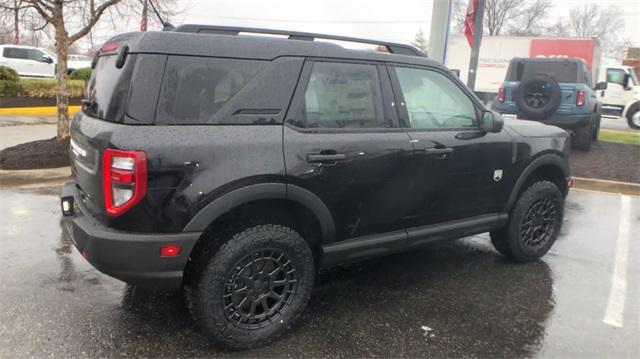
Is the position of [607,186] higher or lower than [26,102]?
lower

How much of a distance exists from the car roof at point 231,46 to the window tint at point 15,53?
23.3 metres

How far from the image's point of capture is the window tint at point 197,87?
105 inches

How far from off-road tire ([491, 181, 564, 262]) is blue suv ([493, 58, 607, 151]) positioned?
202 inches

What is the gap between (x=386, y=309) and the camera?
3.51m

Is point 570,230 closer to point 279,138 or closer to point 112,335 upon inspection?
point 279,138

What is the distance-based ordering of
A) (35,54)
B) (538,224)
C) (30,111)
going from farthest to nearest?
(35,54), (30,111), (538,224)

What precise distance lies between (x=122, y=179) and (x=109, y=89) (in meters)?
0.62

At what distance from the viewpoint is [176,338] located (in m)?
3.03

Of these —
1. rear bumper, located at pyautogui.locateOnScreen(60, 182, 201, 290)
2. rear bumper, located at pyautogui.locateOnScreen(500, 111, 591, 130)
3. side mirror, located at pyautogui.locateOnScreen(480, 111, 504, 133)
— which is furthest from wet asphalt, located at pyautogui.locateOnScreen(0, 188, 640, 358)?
rear bumper, located at pyautogui.locateOnScreen(500, 111, 591, 130)

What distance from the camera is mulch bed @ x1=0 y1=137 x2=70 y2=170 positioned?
7395 millimetres

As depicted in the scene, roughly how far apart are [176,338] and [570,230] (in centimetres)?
448

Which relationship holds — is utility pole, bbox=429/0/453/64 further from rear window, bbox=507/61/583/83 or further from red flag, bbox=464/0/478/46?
rear window, bbox=507/61/583/83

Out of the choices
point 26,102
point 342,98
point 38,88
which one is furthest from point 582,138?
point 38,88

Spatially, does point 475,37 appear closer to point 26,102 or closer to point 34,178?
point 34,178
